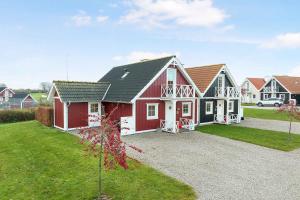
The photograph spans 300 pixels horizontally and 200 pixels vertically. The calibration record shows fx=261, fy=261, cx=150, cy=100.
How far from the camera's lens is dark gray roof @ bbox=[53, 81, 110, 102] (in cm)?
2071

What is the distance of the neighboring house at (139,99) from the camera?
798 inches

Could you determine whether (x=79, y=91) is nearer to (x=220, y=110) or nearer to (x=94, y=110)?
(x=94, y=110)

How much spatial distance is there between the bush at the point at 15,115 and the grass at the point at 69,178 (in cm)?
1915

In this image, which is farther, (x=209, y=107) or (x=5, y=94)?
(x=5, y=94)

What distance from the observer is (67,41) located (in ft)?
85.2

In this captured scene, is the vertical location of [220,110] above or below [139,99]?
below

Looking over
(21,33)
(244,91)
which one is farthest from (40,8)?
(244,91)

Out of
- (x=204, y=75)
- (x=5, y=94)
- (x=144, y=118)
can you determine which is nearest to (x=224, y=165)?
(x=144, y=118)

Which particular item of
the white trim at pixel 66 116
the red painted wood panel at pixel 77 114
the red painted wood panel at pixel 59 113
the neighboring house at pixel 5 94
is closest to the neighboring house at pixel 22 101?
the neighboring house at pixel 5 94

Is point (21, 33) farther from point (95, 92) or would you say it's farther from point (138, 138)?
point (138, 138)

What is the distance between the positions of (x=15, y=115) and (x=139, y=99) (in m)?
20.8

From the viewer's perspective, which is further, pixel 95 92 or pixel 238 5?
pixel 95 92

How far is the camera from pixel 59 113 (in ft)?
71.3

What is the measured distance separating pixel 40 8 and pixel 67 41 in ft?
25.1
